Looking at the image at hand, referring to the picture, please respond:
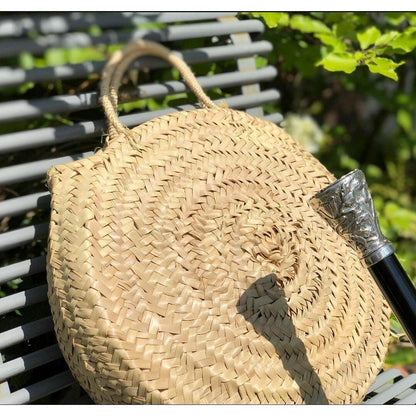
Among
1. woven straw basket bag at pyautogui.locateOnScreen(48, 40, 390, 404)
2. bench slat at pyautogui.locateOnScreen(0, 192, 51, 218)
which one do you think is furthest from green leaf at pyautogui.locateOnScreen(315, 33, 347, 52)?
bench slat at pyautogui.locateOnScreen(0, 192, 51, 218)

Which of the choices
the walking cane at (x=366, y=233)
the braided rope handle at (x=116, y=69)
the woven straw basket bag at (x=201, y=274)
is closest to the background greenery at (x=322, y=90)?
the braided rope handle at (x=116, y=69)

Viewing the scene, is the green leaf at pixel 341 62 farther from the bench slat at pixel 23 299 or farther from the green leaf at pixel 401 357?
the green leaf at pixel 401 357

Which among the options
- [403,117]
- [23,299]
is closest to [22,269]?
[23,299]

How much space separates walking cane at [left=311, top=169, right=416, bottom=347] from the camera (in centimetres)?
135

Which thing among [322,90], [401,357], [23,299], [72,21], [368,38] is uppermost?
[322,90]

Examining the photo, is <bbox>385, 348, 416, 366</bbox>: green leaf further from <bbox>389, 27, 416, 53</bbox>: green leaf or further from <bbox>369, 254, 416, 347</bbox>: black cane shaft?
<bbox>369, 254, 416, 347</bbox>: black cane shaft

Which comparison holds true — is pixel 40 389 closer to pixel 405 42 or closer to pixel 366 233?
pixel 366 233

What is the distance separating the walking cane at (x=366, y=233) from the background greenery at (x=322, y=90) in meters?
0.60

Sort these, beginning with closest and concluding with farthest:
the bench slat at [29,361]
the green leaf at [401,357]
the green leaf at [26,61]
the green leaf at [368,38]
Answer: the bench slat at [29,361] < the green leaf at [26,61] < the green leaf at [368,38] < the green leaf at [401,357]

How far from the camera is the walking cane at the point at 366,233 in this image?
1.35 meters

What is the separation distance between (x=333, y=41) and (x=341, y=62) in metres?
0.22

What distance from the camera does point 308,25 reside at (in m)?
2.23
